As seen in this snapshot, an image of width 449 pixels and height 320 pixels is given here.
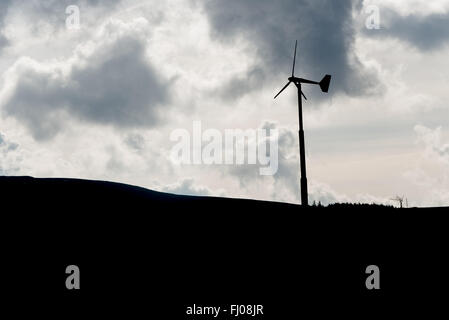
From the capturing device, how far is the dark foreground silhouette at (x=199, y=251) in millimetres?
28703

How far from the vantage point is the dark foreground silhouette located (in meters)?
28.7

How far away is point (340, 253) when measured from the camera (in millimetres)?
34062

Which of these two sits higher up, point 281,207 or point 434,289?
point 281,207

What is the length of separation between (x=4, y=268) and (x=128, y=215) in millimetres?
7650

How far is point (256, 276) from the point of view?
31.5 meters

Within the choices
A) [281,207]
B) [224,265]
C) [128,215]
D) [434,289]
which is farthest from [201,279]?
[434,289]

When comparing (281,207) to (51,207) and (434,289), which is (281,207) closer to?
(434,289)

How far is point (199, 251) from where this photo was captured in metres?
32.4
